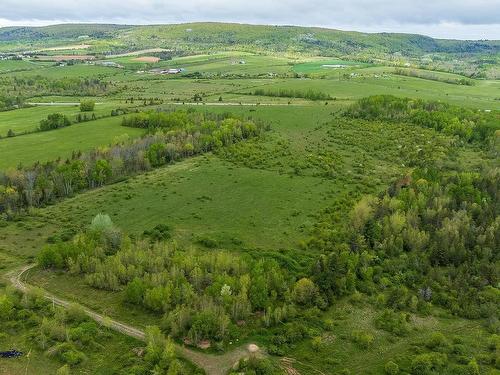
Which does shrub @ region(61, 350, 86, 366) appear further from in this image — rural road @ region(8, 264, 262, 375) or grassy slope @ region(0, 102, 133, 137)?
grassy slope @ region(0, 102, 133, 137)

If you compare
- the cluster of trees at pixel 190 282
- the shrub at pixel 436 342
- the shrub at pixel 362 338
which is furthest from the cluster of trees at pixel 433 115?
the shrub at pixel 362 338

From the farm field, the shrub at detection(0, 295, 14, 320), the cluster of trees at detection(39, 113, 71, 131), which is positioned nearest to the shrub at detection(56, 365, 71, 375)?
the farm field

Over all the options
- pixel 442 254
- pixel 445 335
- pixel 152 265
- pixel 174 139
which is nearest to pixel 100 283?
pixel 152 265

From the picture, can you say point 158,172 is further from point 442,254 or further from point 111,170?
point 442,254

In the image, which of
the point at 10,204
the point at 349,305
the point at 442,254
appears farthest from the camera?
the point at 10,204

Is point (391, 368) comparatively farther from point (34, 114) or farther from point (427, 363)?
point (34, 114)

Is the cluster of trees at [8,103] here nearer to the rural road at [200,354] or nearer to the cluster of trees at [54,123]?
the cluster of trees at [54,123]
